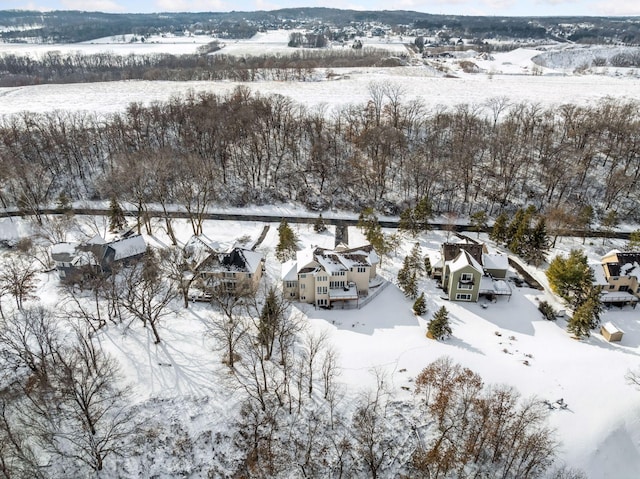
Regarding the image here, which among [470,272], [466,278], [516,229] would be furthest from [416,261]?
[516,229]

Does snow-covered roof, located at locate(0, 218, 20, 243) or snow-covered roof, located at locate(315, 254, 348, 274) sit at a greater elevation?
snow-covered roof, located at locate(315, 254, 348, 274)

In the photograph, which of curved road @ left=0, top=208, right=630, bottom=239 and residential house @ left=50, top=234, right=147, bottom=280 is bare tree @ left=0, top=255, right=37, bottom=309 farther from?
curved road @ left=0, top=208, right=630, bottom=239

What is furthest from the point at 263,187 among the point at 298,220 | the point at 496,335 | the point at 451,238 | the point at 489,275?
the point at 496,335

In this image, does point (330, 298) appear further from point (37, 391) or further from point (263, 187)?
point (263, 187)

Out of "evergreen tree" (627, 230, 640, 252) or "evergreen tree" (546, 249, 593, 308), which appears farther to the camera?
"evergreen tree" (627, 230, 640, 252)

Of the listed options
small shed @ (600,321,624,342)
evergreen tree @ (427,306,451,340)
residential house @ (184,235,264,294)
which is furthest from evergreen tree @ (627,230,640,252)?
residential house @ (184,235,264,294)

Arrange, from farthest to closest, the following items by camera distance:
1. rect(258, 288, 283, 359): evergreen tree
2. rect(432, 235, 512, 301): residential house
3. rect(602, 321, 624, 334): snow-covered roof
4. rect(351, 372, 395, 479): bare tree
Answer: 1. rect(432, 235, 512, 301): residential house
2. rect(602, 321, 624, 334): snow-covered roof
3. rect(258, 288, 283, 359): evergreen tree
4. rect(351, 372, 395, 479): bare tree

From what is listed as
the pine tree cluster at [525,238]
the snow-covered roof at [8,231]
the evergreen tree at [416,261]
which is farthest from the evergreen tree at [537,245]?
the snow-covered roof at [8,231]
